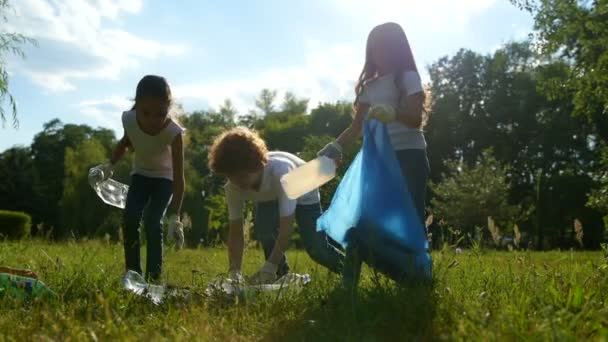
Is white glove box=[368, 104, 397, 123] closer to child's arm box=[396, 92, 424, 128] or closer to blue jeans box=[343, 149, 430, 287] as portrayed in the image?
child's arm box=[396, 92, 424, 128]

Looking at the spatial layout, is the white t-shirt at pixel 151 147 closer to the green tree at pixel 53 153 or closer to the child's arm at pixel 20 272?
the child's arm at pixel 20 272

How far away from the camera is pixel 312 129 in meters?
39.6

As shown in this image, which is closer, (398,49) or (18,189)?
(398,49)

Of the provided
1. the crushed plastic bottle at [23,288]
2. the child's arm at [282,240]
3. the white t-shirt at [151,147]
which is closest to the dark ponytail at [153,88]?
the white t-shirt at [151,147]

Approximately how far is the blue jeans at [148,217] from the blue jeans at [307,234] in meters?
0.70

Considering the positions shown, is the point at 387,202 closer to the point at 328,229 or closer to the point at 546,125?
the point at 328,229

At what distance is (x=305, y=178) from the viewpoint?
3.28 meters

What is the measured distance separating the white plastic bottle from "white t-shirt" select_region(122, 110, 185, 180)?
4.68 feet

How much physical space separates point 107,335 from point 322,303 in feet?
3.44

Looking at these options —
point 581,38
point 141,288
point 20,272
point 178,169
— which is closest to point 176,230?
point 178,169

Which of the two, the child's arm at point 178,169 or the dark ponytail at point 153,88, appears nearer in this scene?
the dark ponytail at point 153,88

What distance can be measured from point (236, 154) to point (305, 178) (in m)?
0.55

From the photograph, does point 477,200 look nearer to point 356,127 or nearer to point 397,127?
point 356,127

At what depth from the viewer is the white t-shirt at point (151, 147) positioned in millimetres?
4398
